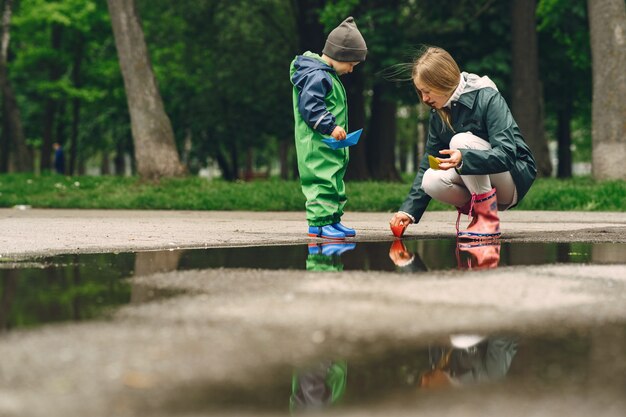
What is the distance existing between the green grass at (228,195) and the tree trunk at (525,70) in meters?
3.87

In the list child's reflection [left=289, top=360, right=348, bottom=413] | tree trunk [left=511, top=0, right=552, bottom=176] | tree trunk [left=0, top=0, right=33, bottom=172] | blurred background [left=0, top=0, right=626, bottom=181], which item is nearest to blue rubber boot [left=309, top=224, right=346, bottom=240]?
child's reflection [left=289, top=360, right=348, bottom=413]

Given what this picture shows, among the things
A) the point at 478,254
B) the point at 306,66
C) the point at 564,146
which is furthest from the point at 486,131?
the point at 564,146

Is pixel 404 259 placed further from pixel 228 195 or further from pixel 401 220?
pixel 228 195

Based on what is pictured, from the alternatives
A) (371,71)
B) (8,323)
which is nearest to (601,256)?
(8,323)

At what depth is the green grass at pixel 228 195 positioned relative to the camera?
38.4 ft

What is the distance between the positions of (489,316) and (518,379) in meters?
0.94

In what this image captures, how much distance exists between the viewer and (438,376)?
2662mm

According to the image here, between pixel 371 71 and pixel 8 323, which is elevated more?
pixel 371 71

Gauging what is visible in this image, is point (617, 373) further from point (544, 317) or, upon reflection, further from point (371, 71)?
point (371, 71)

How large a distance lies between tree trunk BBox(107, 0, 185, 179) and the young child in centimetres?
866

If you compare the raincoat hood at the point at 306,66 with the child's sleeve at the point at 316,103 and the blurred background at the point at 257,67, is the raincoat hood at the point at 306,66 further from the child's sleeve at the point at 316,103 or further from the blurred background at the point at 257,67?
the blurred background at the point at 257,67

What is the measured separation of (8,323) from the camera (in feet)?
11.3

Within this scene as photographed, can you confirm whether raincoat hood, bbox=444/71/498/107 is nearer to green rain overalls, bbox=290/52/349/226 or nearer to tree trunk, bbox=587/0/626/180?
green rain overalls, bbox=290/52/349/226

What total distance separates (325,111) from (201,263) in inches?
71.8
